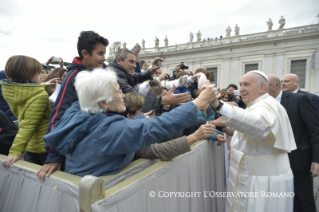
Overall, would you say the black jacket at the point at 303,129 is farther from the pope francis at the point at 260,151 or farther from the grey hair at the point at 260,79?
the grey hair at the point at 260,79

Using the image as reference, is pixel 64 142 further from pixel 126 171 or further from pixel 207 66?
pixel 207 66

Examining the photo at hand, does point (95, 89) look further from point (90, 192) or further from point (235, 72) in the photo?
point (235, 72)

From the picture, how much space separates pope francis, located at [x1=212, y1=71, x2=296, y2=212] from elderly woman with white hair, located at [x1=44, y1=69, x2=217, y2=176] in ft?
2.40

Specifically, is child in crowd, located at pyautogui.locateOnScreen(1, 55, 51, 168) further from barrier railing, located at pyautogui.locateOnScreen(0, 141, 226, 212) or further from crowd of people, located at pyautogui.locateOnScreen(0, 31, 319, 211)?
barrier railing, located at pyautogui.locateOnScreen(0, 141, 226, 212)

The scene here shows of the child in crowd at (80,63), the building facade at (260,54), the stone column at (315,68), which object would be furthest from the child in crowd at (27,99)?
the stone column at (315,68)

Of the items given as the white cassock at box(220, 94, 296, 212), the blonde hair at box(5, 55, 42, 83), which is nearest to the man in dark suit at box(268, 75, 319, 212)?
the white cassock at box(220, 94, 296, 212)

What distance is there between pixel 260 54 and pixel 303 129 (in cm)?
2651

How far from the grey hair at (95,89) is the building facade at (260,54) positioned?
20.0m

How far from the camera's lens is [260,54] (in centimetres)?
2556

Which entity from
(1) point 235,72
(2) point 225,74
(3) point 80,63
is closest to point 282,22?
(1) point 235,72

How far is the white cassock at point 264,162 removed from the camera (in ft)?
6.11

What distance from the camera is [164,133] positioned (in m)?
1.17

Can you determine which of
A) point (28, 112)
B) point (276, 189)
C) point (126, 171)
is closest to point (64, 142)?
point (126, 171)

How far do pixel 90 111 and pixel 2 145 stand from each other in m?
1.59
